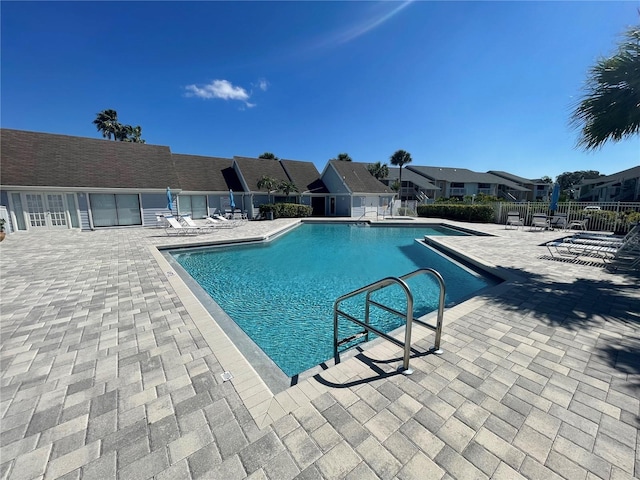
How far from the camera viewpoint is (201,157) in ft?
83.3

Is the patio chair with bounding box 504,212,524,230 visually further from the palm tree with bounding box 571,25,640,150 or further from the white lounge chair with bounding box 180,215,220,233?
the white lounge chair with bounding box 180,215,220,233

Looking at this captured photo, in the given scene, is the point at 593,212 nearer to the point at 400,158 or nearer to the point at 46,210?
the point at 400,158

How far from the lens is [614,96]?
18.1 ft

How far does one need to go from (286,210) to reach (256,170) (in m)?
5.88

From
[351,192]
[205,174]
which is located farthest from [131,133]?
[351,192]

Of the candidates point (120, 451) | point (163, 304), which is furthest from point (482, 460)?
point (163, 304)

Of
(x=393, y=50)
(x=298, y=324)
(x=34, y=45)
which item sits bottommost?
(x=298, y=324)

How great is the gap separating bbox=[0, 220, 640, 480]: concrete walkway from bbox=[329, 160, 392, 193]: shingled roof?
76.1ft

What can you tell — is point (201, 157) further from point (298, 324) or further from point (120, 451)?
point (120, 451)

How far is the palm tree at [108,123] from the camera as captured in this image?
33.7m

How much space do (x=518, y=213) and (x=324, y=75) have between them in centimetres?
1719

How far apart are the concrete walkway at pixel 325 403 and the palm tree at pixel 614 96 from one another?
4.20 m

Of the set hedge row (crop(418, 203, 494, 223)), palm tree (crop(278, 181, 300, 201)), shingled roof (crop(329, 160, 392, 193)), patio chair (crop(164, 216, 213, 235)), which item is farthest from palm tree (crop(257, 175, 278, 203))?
hedge row (crop(418, 203, 494, 223))

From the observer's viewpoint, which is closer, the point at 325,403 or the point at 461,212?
the point at 325,403
